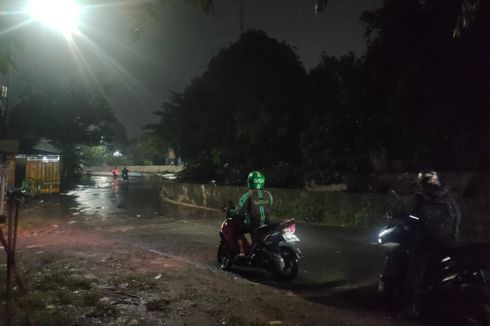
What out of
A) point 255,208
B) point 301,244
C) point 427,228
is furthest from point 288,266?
point 301,244

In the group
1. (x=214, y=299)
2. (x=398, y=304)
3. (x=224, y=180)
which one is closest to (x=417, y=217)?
(x=398, y=304)

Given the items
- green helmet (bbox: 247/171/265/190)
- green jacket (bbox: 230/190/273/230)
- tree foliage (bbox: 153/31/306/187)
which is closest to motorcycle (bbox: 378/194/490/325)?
green jacket (bbox: 230/190/273/230)

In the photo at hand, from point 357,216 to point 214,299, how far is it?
824 cm

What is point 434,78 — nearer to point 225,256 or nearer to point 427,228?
point 225,256

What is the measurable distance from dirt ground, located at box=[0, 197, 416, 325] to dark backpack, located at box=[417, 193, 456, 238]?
4.00 feet

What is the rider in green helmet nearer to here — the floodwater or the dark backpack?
the floodwater

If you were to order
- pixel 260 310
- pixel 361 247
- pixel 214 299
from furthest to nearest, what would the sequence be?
pixel 361 247 → pixel 214 299 → pixel 260 310

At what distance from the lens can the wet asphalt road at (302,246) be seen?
23.9 ft

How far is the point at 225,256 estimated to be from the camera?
8.89 meters

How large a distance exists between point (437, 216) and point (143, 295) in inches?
165

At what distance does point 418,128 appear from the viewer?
13.2 meters

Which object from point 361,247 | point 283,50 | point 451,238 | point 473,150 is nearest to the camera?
point 451,238

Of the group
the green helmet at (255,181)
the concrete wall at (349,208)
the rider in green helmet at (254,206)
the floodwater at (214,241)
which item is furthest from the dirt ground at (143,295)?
the concrete wall at (349,208)

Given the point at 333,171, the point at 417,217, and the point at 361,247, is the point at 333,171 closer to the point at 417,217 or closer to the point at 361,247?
the point at 361,247
